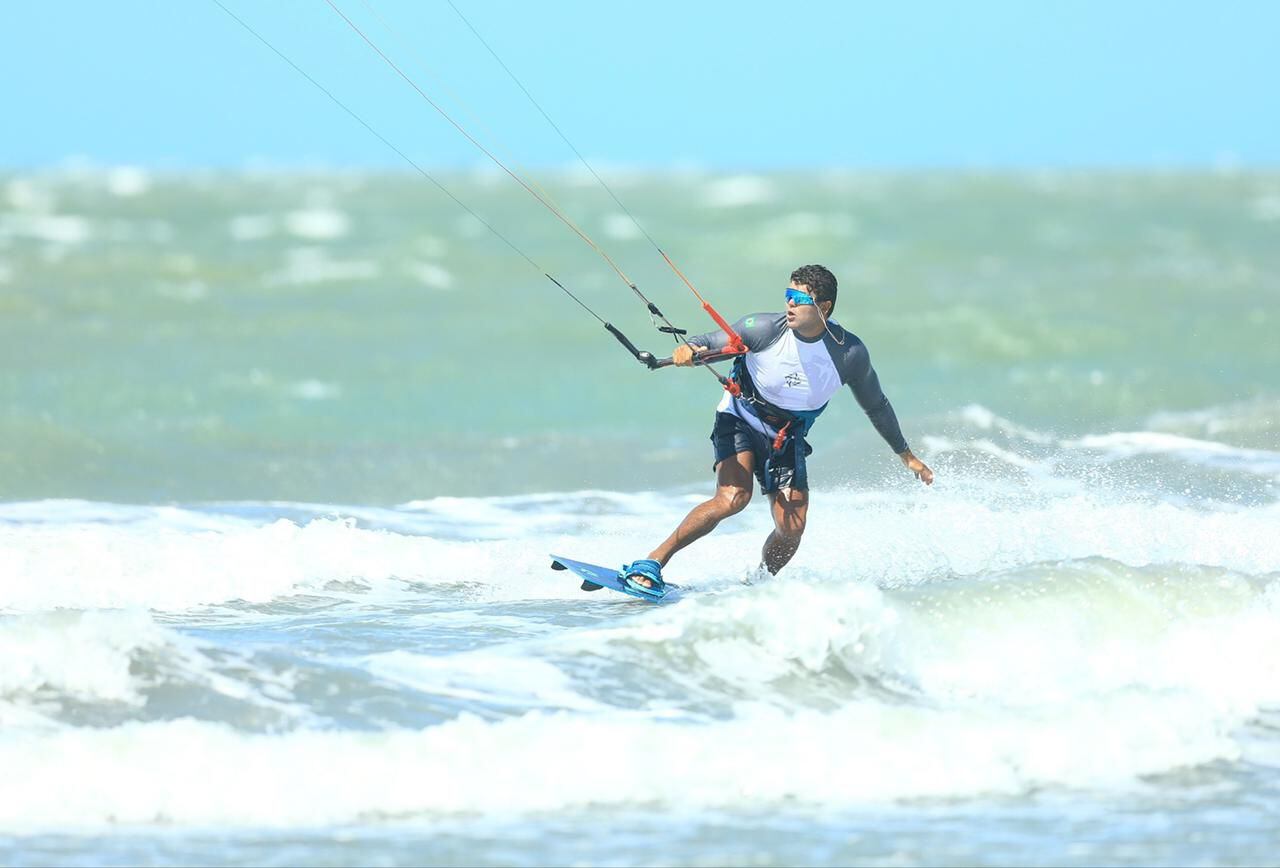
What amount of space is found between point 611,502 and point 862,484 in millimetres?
1785

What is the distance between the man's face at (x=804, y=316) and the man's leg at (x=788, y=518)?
0.79m

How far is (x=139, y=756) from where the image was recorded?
549cm

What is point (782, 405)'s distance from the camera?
748 centimetres

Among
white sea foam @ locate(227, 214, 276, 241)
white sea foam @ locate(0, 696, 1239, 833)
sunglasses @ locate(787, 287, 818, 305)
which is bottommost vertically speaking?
white sea foam @ locate(0, 696, 1239, 833)

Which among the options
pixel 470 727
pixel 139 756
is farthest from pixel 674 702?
pixel 139 756

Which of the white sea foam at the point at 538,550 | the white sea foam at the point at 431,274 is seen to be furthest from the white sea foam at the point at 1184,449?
the white sea foam at the point at 431,274

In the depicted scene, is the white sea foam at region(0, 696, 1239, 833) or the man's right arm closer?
the white sea foam at region(0, 696, 1239, 833)

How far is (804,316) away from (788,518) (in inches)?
38.6

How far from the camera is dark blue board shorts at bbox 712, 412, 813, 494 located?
7.61 meters

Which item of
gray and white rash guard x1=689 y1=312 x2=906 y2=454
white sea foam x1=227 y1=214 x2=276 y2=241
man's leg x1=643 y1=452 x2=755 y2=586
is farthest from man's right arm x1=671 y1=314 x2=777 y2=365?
white sea foam x1=227 y1=214 x2=276 y2=241

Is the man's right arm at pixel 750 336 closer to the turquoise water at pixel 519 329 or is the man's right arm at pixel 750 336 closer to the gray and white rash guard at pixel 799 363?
the gray and white rash guard at pixel 799 363

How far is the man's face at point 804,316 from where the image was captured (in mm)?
7262

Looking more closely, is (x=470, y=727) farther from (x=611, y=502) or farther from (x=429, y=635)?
(x=611, y=502)

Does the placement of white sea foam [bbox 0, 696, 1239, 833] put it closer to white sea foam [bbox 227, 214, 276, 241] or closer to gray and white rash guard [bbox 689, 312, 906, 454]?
gray and white rash guard [bbox 689, 312, 906, 454]
